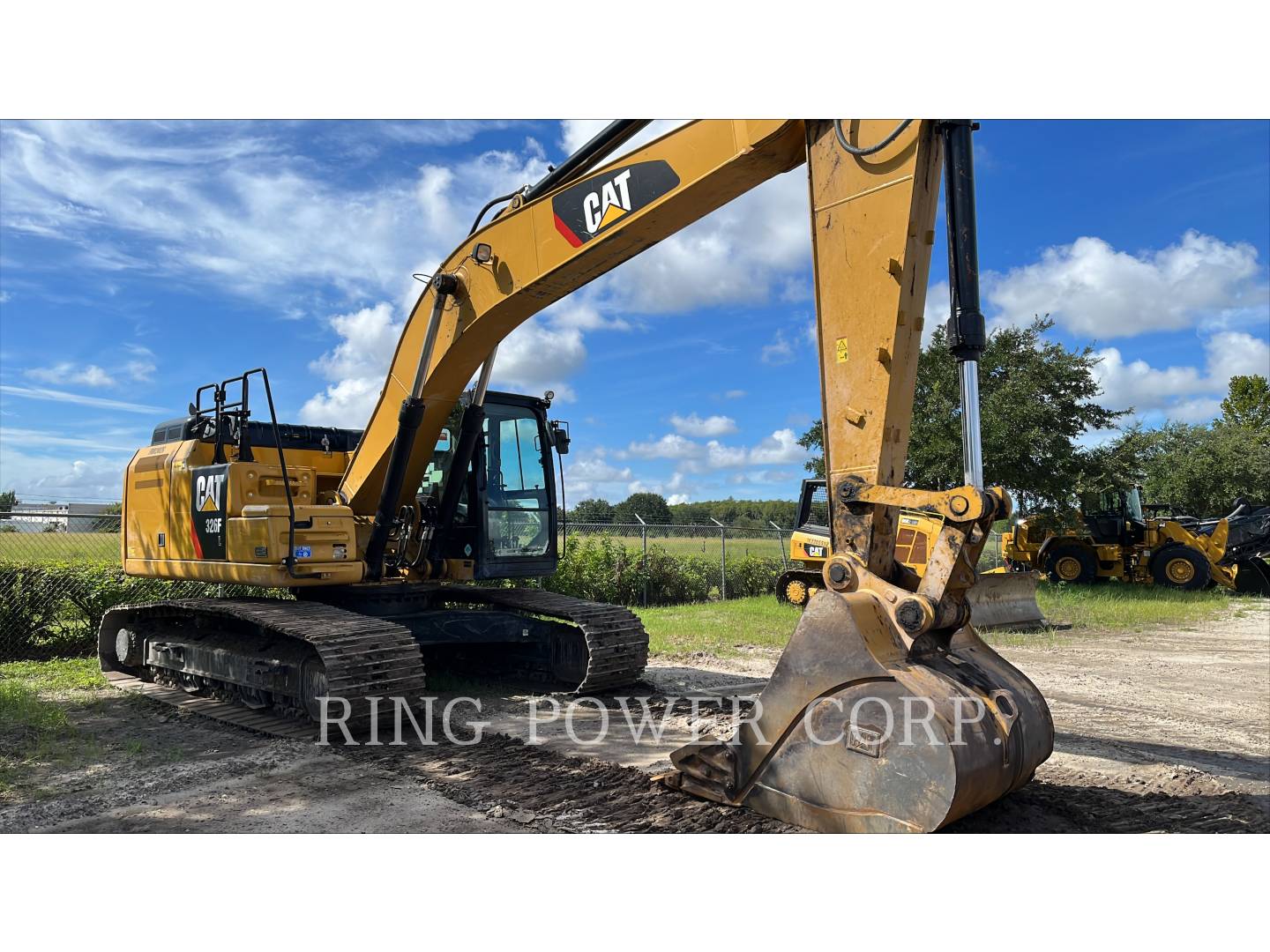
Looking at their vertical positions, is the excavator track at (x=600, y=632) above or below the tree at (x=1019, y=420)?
below

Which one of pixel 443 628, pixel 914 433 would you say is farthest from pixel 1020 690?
pixel 914 433

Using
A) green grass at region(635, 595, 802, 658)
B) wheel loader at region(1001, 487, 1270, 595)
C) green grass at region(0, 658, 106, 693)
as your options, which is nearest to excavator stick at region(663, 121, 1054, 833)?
green grass at region(635, 595, 802, 658)

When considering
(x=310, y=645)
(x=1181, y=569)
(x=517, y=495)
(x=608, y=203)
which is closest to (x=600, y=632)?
(x=517, y=495)

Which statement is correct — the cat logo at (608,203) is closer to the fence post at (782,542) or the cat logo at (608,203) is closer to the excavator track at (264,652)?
the excavator track at (264,652)

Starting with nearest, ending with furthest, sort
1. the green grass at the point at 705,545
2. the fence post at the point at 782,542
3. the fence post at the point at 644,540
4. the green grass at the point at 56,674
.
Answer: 1. the green grass at the point at 56,674
2. the fence post at the point at 644,540
3. the green grass at the point at 705,545
4. the fence post at the point at 782,542

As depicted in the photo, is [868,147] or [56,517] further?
[56,517]

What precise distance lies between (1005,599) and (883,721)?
201cm

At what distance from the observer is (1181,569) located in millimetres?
19000

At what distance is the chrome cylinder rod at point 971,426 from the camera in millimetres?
3871

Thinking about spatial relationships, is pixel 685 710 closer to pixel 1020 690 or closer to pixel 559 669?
pixel 559 669

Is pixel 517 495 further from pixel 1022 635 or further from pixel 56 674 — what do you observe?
pixel 1022 635

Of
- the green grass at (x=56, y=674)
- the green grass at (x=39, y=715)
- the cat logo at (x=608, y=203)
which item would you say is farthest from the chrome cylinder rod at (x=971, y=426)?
the green grass at (x=56, y=674)

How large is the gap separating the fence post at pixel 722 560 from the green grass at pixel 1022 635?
0.41 meters
